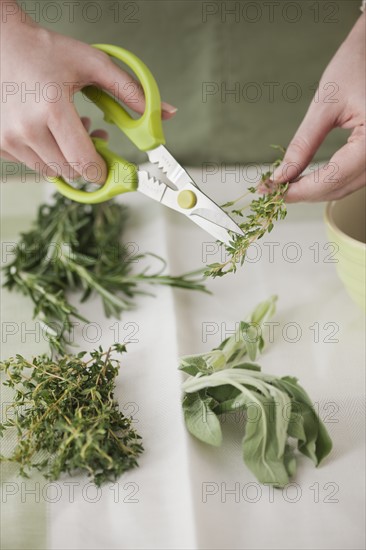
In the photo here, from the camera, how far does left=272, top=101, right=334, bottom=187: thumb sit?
0.95 meters

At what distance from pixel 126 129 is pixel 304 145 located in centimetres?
23

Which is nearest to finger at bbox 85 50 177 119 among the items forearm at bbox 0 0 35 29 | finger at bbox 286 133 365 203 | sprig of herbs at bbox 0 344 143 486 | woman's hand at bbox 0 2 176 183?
woman's hand at bbox 0 2 176 183

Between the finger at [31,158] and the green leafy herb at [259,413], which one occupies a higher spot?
the finger at [31,158]

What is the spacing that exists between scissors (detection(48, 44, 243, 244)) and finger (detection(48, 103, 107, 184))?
2 centimetres

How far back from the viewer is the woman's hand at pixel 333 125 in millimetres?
938

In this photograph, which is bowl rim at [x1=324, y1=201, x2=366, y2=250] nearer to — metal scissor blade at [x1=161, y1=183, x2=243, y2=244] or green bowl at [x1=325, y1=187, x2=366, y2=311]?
green bowl at [x1=325, y1=187, x2=366, y2=311]

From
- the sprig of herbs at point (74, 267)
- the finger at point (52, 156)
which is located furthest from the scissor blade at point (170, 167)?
the sprig of herbs at point (74, 267)

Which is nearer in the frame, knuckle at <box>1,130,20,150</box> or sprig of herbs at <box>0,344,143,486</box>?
sprig of herbs at <box>0,344,143,486</box>

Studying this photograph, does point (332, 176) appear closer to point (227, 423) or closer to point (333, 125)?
point (333, 125)

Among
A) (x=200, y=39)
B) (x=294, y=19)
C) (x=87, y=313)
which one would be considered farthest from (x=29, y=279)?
(x=294, y=19)

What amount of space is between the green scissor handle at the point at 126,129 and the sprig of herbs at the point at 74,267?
0.55ft

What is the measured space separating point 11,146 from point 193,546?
540mm

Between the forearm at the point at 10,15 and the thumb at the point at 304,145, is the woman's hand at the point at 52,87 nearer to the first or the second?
the forearm at the point at 10,15

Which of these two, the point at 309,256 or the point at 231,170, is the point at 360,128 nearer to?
the point at 309,256
